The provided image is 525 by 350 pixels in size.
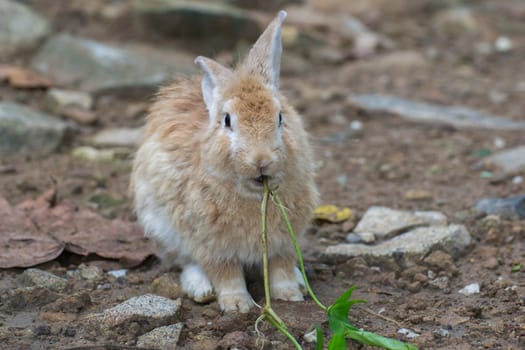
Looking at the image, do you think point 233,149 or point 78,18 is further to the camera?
point 78,18

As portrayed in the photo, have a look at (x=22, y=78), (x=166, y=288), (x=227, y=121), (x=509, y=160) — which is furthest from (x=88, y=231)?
(x=509, y=160)

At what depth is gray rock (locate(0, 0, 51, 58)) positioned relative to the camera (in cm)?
836

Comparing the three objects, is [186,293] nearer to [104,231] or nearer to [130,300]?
[130,300]

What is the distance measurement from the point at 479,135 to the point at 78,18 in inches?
202

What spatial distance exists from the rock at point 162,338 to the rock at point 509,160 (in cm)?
349

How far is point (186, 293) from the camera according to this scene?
172 inches

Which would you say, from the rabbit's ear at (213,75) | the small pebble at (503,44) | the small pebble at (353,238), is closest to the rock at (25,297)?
the rabbit's ear at (213,75)

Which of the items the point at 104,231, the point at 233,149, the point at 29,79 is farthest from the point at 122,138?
the point at 233,149

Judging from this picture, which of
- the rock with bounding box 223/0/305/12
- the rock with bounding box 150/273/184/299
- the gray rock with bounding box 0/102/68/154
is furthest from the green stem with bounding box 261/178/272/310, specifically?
the rock with bounding box 223/0/305/12

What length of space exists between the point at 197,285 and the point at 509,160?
10.8 ft

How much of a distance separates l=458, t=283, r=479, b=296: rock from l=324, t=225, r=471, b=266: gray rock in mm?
370

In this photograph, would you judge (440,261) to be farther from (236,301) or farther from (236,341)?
(236,341)

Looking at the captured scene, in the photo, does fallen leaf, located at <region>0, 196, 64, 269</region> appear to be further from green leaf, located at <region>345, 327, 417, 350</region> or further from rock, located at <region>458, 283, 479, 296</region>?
rock, located at <region>458, 283, 479, 296</region>

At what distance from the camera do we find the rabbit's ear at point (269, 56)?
4125 mm
